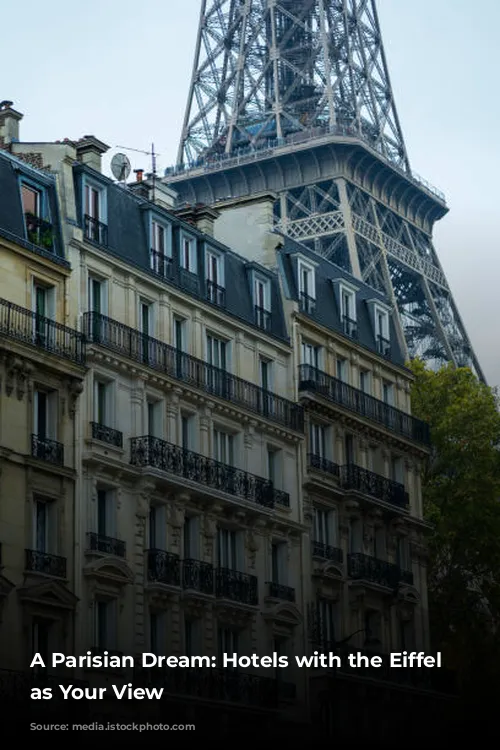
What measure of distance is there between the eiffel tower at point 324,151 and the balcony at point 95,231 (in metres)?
49.7

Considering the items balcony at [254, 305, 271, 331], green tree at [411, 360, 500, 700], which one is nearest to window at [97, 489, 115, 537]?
balcony at [254, 305, 271, 331]

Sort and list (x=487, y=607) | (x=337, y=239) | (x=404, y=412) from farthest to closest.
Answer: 1. (x=337, y=239)
2. (x=487, y=607)
3. (x=404, y=412)

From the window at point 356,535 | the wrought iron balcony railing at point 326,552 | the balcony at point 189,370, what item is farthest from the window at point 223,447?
the window at point 356,535

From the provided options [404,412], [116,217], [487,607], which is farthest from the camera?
[487,607]

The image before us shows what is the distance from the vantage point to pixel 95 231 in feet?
156

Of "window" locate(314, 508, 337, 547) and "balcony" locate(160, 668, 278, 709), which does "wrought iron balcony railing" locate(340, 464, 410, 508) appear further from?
"balcony" locate(160, 668, 278, 709)

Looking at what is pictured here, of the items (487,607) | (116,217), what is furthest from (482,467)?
(116,217)

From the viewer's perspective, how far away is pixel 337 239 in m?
100

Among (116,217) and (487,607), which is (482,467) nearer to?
(487,607)

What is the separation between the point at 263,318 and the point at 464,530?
13.2 meters

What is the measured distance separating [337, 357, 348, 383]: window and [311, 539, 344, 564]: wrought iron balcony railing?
559 centimetres

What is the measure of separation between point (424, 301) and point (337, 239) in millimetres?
8090

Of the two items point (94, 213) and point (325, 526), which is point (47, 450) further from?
point (325, 526)

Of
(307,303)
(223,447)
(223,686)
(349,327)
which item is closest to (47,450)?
(223,447)
